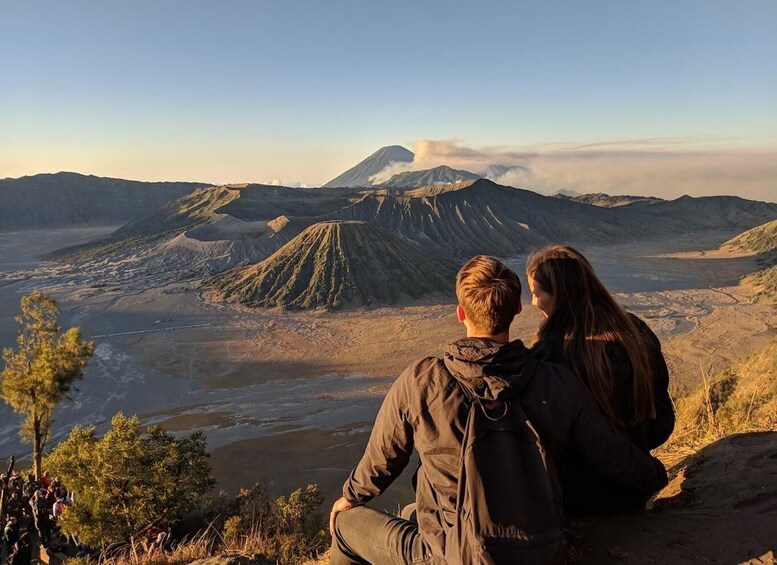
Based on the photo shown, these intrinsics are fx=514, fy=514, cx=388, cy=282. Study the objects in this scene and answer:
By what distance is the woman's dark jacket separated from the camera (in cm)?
259

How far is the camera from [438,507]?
7.45 feet

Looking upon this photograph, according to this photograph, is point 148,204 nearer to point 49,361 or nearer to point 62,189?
point 62,189

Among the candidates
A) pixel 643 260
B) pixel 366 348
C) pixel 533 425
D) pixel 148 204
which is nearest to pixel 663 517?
pixel 533 425

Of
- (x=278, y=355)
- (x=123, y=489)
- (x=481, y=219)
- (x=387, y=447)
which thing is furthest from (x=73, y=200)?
→ (x=387, y=447)

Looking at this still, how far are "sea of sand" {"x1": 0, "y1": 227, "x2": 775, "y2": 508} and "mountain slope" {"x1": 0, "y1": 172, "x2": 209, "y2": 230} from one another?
208 feet

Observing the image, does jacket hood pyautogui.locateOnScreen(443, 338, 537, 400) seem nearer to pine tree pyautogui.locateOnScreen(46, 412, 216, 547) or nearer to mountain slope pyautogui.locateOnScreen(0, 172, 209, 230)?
pine tree pyautogui.locateOnScreen(46, 412, 216, 547)

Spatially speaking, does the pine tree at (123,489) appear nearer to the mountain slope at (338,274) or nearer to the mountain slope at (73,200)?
the mountain slope at (338,274)

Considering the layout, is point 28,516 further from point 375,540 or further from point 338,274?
A: point 338,274

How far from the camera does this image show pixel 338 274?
44625mm

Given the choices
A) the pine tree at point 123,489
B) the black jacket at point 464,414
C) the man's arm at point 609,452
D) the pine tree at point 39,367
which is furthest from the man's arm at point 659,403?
the pine tree at point 39,367

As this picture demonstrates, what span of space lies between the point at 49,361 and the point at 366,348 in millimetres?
19066

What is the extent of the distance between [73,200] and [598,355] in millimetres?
134042

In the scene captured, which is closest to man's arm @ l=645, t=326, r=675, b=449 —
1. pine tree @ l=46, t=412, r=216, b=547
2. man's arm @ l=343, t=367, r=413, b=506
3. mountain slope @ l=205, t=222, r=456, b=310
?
man's arm @ l=343, t=367, r=413, b=506

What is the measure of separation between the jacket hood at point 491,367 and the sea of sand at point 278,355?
38.0 ft
